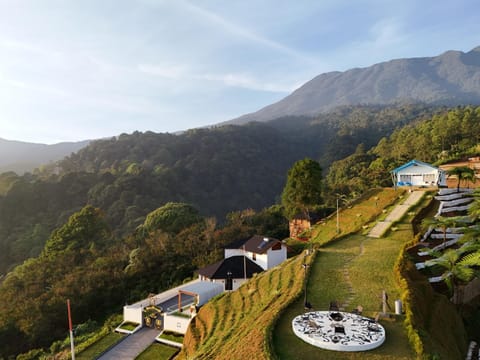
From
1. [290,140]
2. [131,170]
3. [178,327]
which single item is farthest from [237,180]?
[178,327]

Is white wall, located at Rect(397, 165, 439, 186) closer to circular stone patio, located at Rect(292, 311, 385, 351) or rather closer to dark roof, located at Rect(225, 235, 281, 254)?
dark roof, located at Rect(225, 235, 281, 254)

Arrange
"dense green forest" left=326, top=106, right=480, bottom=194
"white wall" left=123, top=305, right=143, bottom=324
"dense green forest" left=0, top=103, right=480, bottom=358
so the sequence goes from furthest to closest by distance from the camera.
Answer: "dense green forest" left=326, top=106, right=480, bottom=194
"dense green forest" left=0, top=103, right=480, bottom=358
"white wall" left=123, top=305, right=143, bottom=324

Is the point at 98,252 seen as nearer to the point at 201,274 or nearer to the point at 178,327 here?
the point at 201,274

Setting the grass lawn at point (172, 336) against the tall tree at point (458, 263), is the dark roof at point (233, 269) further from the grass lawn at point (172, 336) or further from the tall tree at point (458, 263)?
the tall tree at point (458, 263)

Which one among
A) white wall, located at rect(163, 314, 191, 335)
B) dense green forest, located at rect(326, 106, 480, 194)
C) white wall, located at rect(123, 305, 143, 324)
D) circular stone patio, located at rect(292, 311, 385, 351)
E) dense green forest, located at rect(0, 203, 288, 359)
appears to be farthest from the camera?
dense green forest, located at rect(326, 106, 480, 194)

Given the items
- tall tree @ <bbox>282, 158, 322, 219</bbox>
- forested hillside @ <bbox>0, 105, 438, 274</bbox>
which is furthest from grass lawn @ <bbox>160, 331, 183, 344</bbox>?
forested hillside @ <bbox>0, 105, 438, 274</bbox>

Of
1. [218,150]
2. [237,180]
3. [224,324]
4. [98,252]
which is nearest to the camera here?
[224,324]

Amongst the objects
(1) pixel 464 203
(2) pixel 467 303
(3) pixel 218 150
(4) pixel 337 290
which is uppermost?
(3) pixel 218 150
